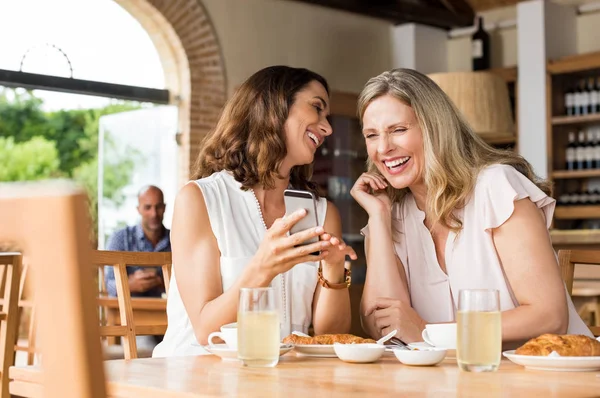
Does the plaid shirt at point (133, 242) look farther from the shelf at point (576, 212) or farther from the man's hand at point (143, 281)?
the shelf at point (576, 212)

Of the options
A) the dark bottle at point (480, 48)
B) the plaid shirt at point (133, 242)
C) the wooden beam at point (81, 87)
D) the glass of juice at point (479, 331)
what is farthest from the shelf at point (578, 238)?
the glass of juice at point (479, 331)

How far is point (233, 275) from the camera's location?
2.16 m

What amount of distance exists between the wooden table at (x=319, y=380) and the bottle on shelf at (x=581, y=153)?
6143 mm

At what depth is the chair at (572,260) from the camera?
7.57ft

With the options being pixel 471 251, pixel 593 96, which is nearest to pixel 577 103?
pixel 593 96

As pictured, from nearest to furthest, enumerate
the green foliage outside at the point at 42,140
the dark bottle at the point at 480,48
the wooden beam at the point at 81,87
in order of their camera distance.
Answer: the wooden beam at the point at 81,87, the dark bottle at the point at 480,48, the green foliage outside at the point at 42,140

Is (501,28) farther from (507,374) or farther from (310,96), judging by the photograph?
(507,374)

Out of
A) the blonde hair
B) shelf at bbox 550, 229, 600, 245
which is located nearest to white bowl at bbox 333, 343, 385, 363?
the blonde hair

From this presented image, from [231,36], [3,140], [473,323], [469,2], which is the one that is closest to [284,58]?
[231,36]

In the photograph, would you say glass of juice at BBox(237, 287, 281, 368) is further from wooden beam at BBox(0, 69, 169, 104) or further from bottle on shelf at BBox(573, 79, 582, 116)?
bottle on shelf at BBox(573, 79, 582, 116)

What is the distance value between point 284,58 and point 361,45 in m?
0.98

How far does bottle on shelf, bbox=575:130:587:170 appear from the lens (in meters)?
7.37

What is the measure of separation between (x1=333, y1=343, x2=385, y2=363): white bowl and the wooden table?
16 millimetres

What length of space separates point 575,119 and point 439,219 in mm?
5481
